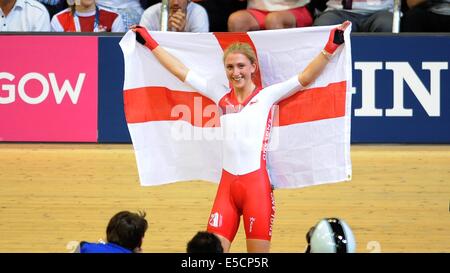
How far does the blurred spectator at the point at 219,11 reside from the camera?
1123 centimetres

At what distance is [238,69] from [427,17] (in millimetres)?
4508

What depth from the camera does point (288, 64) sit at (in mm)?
7152

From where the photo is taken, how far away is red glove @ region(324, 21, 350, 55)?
680 centimetres

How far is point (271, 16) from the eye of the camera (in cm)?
1080

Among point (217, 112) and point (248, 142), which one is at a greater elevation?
point (217, 112)

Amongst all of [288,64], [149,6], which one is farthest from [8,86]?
[288,64]

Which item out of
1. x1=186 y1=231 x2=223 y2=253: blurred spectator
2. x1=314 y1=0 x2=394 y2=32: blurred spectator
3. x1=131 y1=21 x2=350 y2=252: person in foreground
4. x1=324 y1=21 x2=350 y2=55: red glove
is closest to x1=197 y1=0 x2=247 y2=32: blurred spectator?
x1=314 y1=0 x2=394 y2=32: blurred spectator

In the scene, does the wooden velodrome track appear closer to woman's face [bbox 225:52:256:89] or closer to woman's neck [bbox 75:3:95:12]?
woman's neck [bbox 75:3:95:12]

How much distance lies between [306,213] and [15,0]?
166 inches

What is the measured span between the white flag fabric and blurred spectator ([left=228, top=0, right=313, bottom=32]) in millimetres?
3488

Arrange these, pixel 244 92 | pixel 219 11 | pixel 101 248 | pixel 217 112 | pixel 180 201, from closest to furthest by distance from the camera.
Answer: pixel 101 248 → pixel 244 92 → pixel 217 112 → pixel 180 201 → pixel 219 11

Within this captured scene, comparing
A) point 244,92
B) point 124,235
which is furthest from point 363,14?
point 124,235

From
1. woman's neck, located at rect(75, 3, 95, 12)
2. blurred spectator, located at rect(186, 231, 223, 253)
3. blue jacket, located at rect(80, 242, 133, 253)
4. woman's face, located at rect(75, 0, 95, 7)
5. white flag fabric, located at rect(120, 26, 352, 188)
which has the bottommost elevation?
blue jacket, located at rect(80, 242, 133, 253)

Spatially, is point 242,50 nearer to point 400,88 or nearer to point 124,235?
point 124,235
